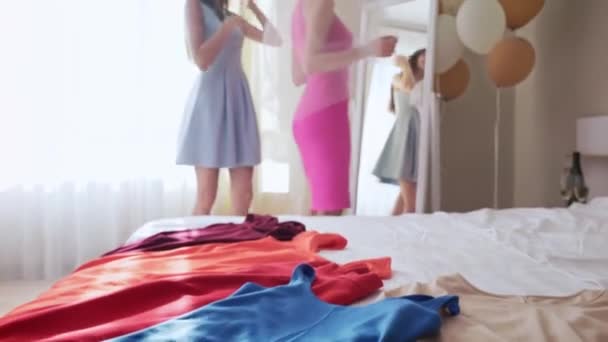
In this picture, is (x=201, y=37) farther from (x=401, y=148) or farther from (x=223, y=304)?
(x=223, y=304)

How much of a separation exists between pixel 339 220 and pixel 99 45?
1.59 meters

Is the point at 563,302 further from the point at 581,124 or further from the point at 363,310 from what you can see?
the point at 581,124

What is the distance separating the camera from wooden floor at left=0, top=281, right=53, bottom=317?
227 centimetres

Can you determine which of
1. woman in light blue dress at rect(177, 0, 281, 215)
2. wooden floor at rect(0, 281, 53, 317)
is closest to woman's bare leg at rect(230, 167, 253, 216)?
woman in light blue dress at rect(177, 0, 281, 215)

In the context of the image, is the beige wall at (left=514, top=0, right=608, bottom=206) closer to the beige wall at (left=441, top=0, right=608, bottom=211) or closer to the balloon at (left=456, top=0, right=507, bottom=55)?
the beige wall at (left=441, top=0, right=608, bottom=211)

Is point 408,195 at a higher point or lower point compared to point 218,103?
lower

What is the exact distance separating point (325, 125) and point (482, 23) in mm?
916

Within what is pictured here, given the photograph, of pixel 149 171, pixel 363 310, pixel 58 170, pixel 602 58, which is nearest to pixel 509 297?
pixel 363 310

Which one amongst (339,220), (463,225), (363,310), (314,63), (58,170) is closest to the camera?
(363,310)

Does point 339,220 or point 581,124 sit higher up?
point 581,124

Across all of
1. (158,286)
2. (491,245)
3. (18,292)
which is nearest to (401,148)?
(491,245)

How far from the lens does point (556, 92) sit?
281 centimetres

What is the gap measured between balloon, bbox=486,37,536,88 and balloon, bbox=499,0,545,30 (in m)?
0.10

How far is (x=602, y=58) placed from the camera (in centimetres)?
248
